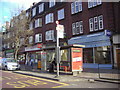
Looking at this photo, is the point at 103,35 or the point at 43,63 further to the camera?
the point at 103,35

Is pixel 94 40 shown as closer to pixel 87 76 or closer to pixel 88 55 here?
pixel 88 55

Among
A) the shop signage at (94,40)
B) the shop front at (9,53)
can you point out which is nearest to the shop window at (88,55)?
the shop signage at (94,40)

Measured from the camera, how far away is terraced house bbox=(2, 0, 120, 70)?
1641 cm

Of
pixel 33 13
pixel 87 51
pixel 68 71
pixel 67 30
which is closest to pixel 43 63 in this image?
pixel 68 71

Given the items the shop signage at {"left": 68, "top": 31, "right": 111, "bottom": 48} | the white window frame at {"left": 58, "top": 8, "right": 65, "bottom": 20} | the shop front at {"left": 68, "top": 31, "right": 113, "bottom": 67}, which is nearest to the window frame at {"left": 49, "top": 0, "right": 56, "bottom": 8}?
the white window frame at {"left": 58, "top": 8, "right": 65, "bottom": 20}

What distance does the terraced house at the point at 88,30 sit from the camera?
16408mm

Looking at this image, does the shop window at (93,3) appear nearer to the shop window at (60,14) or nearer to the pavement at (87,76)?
the shop window at (60,14)

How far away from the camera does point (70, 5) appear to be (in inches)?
893

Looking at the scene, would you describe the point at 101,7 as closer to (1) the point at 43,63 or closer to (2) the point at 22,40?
(1) the point at 43,63

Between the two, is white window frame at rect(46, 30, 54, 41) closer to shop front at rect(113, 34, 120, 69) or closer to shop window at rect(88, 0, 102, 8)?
shop window at rect(88, 0, 102, 8)

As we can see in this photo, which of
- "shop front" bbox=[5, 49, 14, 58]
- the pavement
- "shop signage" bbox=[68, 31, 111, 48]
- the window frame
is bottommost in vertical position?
the pavement

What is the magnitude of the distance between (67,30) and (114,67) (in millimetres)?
9693

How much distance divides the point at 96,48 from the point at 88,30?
272cm

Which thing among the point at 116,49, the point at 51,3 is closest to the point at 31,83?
the point at 116,49
